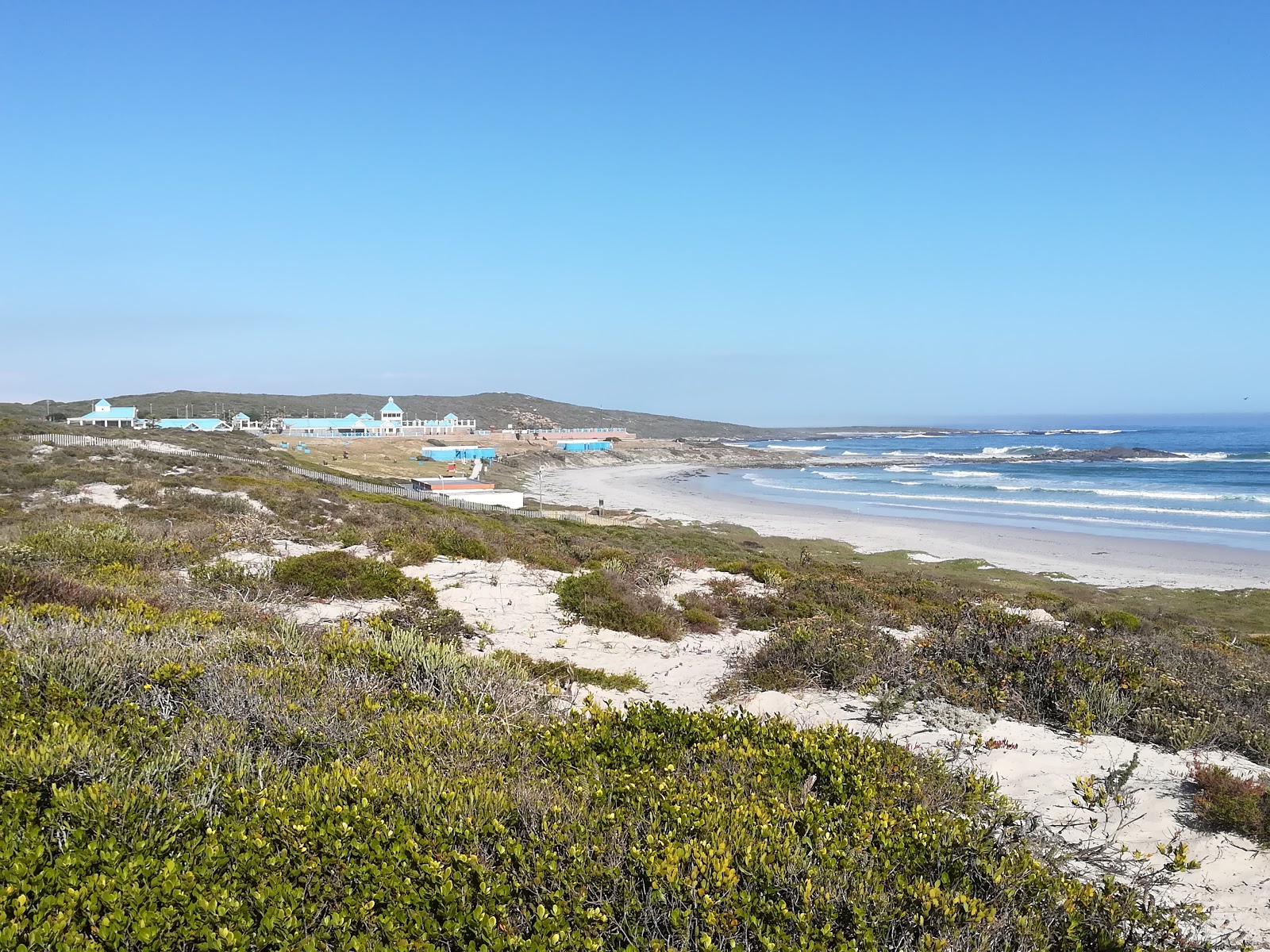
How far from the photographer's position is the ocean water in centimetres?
3856

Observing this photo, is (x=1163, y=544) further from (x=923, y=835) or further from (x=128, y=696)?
(x=128, y=696)

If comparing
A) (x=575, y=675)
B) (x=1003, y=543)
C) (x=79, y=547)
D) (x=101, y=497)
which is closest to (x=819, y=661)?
(x=575, y=675)

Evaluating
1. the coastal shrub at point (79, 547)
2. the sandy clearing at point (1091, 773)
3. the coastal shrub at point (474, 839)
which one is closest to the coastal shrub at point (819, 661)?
the sandy clearing at point (1091, 773)

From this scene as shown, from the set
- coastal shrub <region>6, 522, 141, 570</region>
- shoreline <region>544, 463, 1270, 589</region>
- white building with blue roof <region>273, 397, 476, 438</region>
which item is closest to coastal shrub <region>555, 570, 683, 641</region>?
coastal shrub <region>6, 522, 141, 570</region>

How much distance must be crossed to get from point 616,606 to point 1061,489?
187 ft

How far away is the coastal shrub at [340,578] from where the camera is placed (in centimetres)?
949

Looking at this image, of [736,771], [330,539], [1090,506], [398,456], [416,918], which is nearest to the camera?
[416,918]

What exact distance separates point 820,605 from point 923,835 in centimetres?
741

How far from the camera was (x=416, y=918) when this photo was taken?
9.20 feet

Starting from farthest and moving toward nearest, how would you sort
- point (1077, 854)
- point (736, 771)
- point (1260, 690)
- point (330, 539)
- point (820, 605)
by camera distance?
1. point (330, 539)
2. point (820, 605)
3. point (1260, 690)
4. point (736, 771)
5. point (1077, 854)

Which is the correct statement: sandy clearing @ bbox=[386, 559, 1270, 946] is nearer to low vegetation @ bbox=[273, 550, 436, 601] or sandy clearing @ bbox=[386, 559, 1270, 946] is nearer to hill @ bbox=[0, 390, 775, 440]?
low vegetation @ bbox=[273, 550, 436, 601]

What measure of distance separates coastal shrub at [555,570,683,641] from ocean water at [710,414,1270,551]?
33737 mm

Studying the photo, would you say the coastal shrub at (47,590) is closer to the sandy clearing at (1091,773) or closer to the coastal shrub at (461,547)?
the coastal shrub at (461,547)

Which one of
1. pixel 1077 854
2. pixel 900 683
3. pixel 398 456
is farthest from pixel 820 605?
pixel 398 456
